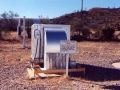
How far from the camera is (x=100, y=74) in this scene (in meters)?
11.5

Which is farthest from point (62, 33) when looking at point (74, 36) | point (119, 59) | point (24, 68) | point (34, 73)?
point (74, 36)

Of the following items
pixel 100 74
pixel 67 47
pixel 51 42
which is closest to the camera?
pixel 67 47

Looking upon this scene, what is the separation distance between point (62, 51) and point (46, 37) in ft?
3.91

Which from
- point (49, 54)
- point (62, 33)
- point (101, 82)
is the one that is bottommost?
point (101, 82)

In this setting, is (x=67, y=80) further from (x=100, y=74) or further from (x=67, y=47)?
(x=100, y=74)

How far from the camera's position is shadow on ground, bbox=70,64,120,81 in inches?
422

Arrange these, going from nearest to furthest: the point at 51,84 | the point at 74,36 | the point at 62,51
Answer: the point at 51,84 → the point at 62,51 → the point at 74,36

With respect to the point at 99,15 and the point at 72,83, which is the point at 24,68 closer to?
the point at 72,83

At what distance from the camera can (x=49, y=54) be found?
1120 centimetres

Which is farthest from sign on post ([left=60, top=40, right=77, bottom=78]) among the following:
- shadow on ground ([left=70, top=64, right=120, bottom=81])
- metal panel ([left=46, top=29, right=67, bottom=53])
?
shadow on ground ([left=70, top=64, right=120, bottom=81])

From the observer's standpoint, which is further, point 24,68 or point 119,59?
point 119,59

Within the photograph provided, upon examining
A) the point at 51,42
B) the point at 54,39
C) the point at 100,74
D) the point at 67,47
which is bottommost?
the point at 100,74

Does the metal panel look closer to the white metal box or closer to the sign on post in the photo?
the white metal box

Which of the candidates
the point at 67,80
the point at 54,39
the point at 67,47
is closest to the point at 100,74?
the point at 67,80
